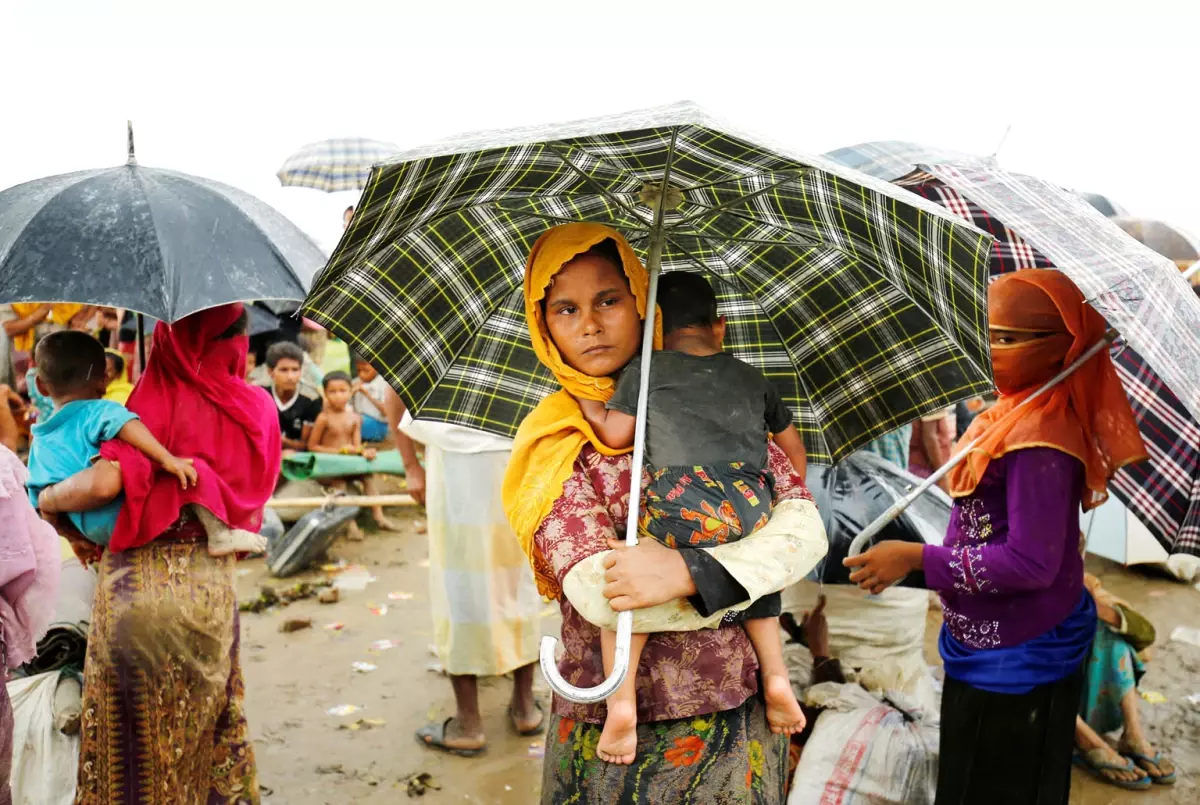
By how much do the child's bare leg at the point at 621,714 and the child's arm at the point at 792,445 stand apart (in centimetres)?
59

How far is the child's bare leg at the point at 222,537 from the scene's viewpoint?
3.21 m

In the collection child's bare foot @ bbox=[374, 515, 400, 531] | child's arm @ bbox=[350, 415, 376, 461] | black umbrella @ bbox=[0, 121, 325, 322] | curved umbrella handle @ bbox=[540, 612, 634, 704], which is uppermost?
black umbrella @ bbox=[0, 121, 325, 322]

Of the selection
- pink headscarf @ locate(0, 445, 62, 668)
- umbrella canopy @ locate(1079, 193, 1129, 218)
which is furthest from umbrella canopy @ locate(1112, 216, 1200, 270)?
pink headscarf @ locate(0, 445, 62, 668)

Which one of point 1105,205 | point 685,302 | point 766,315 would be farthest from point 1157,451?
point 1105,205

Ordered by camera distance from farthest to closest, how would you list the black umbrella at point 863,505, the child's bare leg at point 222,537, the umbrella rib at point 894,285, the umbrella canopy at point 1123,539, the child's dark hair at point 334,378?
the child's dark hair at point 334,378, the umbrella canopy at point 1123,539, the black umbrella at point 863,505, the child's bare leg at point 222,537, the umbrella rib at point 894,285

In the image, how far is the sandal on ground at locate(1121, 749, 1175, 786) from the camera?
4.39 m

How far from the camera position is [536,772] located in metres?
4.34

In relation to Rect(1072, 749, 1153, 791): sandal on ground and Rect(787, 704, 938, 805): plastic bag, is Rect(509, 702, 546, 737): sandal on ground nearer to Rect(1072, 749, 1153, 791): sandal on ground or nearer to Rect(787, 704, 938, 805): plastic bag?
Rect(787, 704, 938, 805): plastic bag

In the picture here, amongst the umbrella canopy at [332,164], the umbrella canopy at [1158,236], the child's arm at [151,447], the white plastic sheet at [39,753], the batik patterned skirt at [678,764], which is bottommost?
the white plastic sheet at [39,753]

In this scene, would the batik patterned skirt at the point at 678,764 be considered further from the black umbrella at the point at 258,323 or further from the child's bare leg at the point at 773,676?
the black umbrella at the point at 258,323

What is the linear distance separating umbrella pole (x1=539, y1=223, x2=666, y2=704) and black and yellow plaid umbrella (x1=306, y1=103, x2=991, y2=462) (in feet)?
0.12

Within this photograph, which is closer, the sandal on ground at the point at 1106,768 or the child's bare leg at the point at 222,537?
the child's bare leg at the point at 222,537

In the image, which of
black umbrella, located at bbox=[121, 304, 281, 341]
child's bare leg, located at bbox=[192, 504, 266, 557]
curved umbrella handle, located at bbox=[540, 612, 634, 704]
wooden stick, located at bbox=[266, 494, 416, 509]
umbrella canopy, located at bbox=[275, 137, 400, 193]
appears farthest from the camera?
umbrella canopy, located at bbox=[275, 137, 400, 193]

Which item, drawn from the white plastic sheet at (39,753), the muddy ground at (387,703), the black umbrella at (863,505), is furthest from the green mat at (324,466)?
the black umbrella at (863,505)
